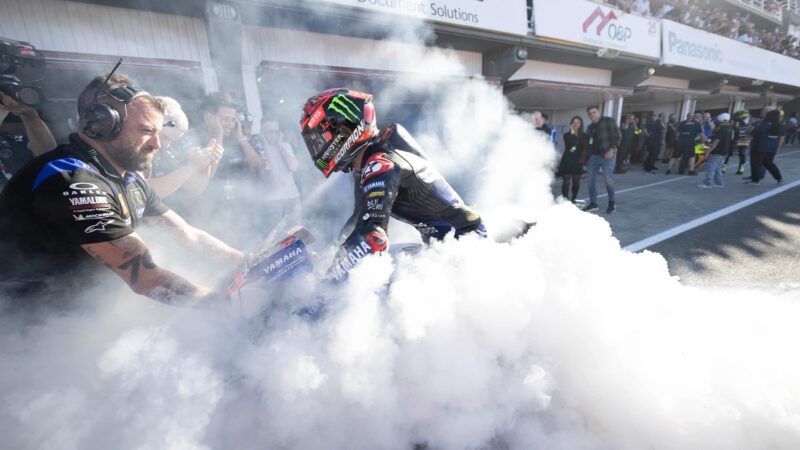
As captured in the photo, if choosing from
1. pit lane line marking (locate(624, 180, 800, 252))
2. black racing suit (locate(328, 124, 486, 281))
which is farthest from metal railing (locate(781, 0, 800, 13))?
black racing suit (locate(328, 124, 486, 281))

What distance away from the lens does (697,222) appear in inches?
189

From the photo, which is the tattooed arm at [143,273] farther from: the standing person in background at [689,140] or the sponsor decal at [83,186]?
the standing person in background at [689,140]

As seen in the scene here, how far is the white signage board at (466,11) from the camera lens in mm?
5667

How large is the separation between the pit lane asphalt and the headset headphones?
4.27 metres

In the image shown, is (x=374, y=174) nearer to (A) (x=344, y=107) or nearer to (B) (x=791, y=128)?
(A) (x=344, y=107)

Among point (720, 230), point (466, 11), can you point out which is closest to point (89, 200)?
point (720, 230)

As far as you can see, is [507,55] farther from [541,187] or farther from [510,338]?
[510,338]

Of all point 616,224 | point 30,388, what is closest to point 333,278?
point 30,388

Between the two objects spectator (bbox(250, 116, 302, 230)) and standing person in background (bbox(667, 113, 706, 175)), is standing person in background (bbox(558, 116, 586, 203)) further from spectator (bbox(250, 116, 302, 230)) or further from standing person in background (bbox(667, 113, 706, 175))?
standing person in background (bbox(667, 113, 706, 175))

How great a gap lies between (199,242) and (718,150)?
937 centimetres

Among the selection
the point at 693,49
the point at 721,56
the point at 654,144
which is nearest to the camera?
the point at 654,144

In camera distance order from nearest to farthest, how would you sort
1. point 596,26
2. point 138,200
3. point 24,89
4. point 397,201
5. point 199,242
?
point 138,200 → point 397,201 → point 199,242 → point 24,89 → point 596,26

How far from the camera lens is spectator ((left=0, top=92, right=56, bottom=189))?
2.21m

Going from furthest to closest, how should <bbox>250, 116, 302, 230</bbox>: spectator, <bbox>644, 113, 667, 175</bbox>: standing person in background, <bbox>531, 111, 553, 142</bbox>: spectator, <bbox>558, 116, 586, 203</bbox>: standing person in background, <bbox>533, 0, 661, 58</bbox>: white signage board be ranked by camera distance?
<bbox>644, 113, 667, 175</bbox>: standing person in background → <bbox>533, 0, 661, 58</bbox>: white signage board → <bbox>558, 116, 586, 203</bbox>: standing person in background → <bbox>531, 111, 553, 142</bbox>: spectator → <bbox>250, 116, 302, 230</bbox>: spectator
